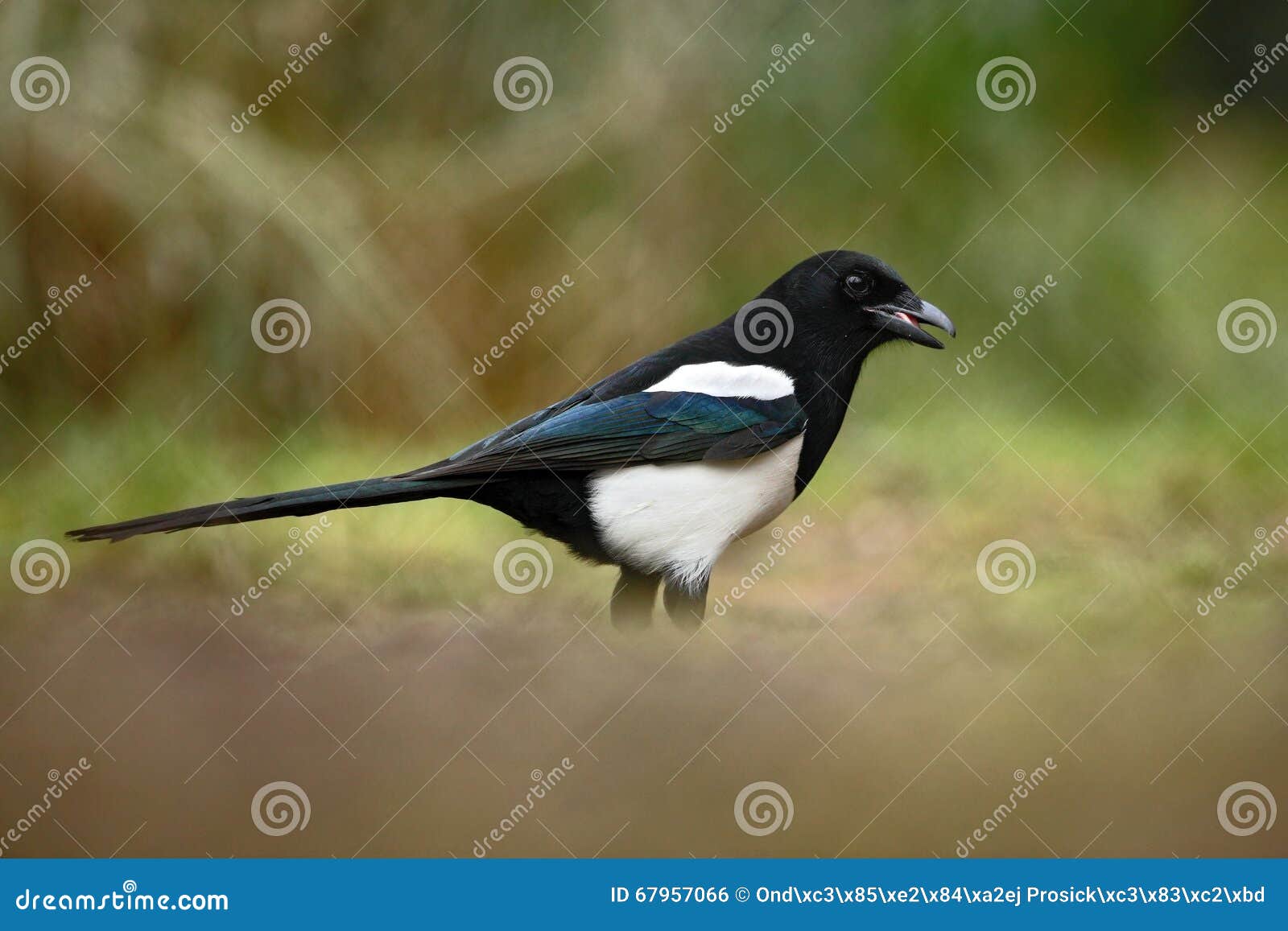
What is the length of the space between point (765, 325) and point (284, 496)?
873 millimetres

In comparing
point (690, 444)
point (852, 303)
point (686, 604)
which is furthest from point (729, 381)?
point (686, 604)

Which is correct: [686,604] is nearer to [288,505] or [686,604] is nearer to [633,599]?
[633,599]

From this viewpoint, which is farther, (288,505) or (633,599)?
(633,599)

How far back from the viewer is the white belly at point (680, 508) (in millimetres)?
2158

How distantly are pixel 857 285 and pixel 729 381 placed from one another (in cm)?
29

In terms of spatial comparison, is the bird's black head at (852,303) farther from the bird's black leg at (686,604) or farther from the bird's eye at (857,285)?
the bird's black leg at (686,604)

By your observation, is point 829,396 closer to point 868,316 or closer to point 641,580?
point 868,316

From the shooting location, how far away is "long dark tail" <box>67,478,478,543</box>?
1.93 meters

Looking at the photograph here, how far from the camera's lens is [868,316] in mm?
2268

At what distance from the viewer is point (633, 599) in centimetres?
225

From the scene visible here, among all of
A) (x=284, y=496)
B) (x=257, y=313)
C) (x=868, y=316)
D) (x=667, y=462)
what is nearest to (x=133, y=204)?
(x=257, y=313)

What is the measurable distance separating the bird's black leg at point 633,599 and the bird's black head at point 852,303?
51 centimetres

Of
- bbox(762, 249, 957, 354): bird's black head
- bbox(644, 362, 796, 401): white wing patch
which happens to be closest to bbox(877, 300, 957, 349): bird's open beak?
bbox(762, 249, 957, 354): bird's black head

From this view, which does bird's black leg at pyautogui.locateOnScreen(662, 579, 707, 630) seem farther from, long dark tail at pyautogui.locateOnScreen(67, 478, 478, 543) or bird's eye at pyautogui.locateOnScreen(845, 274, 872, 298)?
bird's eye at pyautogui.locateOnScreen(845, 274, 872, 298)
